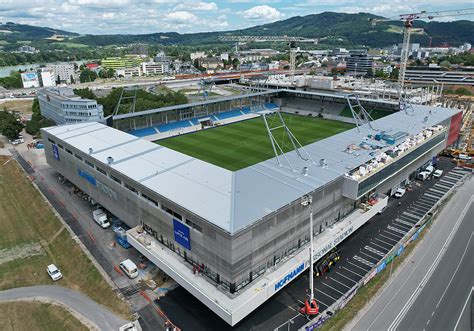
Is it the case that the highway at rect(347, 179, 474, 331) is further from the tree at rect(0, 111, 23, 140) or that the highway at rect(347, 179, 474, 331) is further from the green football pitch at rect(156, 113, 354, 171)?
the tree at rect(0, 111, 23, 140)

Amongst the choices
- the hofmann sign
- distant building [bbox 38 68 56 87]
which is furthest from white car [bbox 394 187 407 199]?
distant building [bbox 38 68 56 87]

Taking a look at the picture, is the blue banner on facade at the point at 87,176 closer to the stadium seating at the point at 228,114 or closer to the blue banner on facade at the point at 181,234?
the blue banner on facade at the point at 181,234

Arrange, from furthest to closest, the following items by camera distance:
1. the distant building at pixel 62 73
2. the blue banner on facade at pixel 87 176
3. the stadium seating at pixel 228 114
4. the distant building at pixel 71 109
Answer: the distant building at pixel 62 73, the stadium seating at pixel 228 114, the distant building at pixel 71 109, the blue banner on facade at pixel 87 176

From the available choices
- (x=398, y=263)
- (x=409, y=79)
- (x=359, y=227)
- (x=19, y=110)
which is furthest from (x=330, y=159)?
(x=409, y=79)

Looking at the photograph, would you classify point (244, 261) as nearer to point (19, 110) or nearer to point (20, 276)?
point (20, 276)

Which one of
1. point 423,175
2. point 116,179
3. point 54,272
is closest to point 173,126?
point 116,179

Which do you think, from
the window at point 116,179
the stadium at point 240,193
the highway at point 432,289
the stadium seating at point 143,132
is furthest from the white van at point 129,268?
the stadium seating at point 143,132
